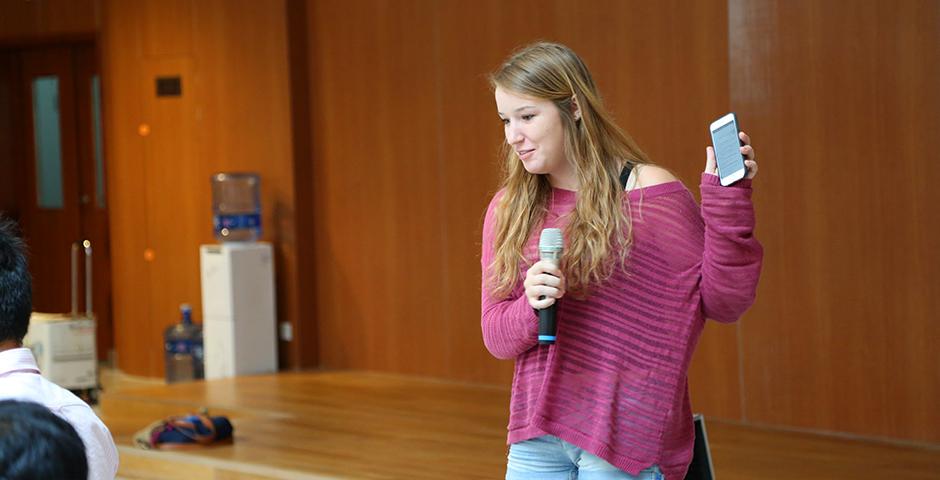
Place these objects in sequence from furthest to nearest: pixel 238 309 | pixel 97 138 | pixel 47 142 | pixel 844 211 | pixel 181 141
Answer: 1. pixel 47 142
2. pixel 97 138
3. pixel 181 141
4. pixel 238 309
5. pixel 844 211

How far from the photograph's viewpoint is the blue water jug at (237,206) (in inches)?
309

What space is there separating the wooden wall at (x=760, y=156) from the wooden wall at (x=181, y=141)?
0.46 meters

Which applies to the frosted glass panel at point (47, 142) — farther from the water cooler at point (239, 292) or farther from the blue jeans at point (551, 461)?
the blue jeans at point (551, 461)

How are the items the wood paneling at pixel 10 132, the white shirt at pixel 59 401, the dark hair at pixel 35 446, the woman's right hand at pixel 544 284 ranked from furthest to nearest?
the wood paneling at pixel 10 132
the woman's right hand at pixel 544 284
the white shirt at pixel 59 401
the dark hair at pixel 35 446

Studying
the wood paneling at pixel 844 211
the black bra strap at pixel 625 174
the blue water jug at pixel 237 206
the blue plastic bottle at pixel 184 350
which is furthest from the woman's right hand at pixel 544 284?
the blue plastic bottle at pixel 184 350

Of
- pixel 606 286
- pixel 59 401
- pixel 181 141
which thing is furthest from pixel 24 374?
pixel 181 141

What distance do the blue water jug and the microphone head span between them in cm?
602

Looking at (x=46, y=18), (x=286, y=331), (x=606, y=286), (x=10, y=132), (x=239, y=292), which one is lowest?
(x=286, y=331)

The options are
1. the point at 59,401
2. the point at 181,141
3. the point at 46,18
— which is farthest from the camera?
the point at 46,18

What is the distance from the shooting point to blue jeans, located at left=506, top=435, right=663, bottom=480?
2.04 metres

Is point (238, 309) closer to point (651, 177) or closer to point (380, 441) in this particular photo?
A: point (380, 441)

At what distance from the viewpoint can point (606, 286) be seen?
2.06 metres

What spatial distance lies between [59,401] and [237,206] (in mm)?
6238

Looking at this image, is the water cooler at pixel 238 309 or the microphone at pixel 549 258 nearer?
the microphone at pixel 549 258
